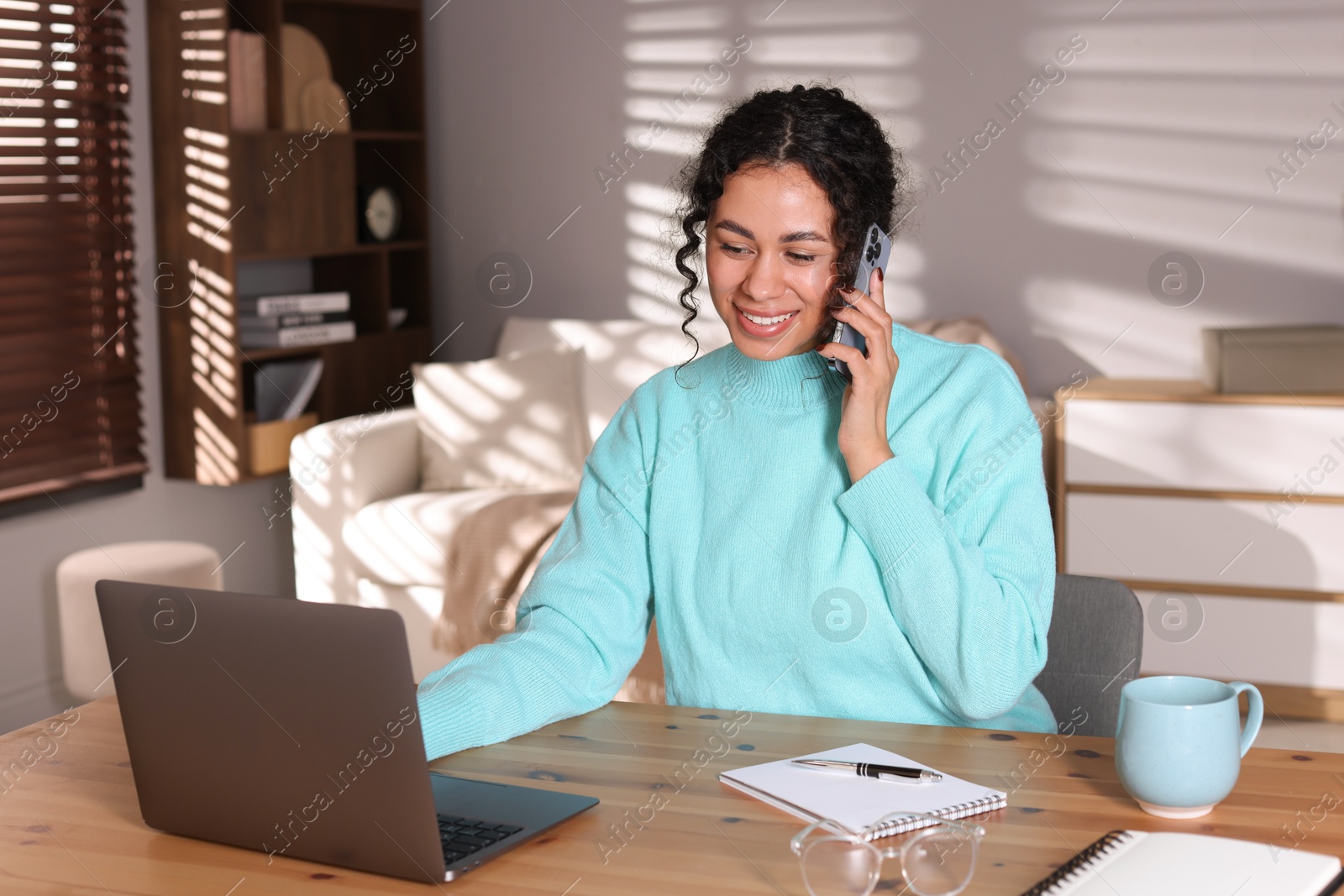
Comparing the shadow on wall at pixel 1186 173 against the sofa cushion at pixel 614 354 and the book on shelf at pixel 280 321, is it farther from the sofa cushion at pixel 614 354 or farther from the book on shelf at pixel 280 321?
the book on shelf at pixel 280 321

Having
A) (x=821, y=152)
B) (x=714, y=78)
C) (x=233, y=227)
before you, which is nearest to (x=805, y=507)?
(x=821, y=152)

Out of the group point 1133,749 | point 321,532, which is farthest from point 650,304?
point 1133,749

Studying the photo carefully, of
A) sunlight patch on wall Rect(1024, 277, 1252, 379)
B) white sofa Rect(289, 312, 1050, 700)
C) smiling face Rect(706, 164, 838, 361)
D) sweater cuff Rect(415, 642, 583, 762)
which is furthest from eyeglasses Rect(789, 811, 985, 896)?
sunlight patch on wall Rect(1024, 277, 1252, 379)

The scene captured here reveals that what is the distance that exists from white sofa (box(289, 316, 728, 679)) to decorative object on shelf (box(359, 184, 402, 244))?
2.73 ft

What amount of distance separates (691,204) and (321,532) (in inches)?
93.3

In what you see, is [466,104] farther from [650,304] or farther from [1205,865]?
[1205,865]

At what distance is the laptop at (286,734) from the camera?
3.06ft

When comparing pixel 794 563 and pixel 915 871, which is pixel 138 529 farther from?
pixel 915 871

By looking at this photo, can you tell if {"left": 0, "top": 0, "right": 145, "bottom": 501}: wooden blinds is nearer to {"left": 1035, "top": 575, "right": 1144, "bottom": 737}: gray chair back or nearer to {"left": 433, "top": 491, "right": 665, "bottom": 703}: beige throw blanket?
{"left": 433, "top": 491, "right": 665, "bottom": 703}: beige throw blanket

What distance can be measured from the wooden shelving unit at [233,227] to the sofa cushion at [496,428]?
21.2 inches

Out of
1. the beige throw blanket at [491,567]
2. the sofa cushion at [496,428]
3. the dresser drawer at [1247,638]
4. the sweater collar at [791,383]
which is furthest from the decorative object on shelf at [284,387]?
the sweater collar at [791,383]

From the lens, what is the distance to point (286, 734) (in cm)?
97

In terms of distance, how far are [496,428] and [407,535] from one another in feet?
1.45

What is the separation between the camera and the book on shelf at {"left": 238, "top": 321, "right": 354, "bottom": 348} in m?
4.00
